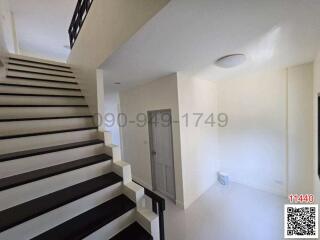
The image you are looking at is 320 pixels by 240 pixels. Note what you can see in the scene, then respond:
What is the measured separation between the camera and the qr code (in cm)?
198

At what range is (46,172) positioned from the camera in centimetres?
142

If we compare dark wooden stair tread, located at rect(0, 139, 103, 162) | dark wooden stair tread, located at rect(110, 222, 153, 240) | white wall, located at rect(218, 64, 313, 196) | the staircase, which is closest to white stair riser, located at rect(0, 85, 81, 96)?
the staircase

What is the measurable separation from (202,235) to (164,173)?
1304mm

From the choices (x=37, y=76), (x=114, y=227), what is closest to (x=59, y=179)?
(x=114, y=227)

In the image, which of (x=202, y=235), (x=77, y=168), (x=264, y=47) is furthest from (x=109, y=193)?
(x=264, y=47)

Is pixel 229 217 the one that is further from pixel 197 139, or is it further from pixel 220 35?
pixel 220 35

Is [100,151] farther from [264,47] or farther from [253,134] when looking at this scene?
[253,134]

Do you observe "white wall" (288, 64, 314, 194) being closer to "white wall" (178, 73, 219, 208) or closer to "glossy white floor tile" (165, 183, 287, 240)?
"glossy white floor tile" (165, 183, 287, 240)

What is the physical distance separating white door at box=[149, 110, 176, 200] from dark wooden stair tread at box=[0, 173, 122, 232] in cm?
152

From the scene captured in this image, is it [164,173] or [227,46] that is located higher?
[227,46]

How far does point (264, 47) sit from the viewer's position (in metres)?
1.76

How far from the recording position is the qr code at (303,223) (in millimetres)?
1982

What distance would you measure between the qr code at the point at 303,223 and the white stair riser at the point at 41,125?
3245mm

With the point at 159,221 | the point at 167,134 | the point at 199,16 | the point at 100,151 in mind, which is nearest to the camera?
the point at 199,16
